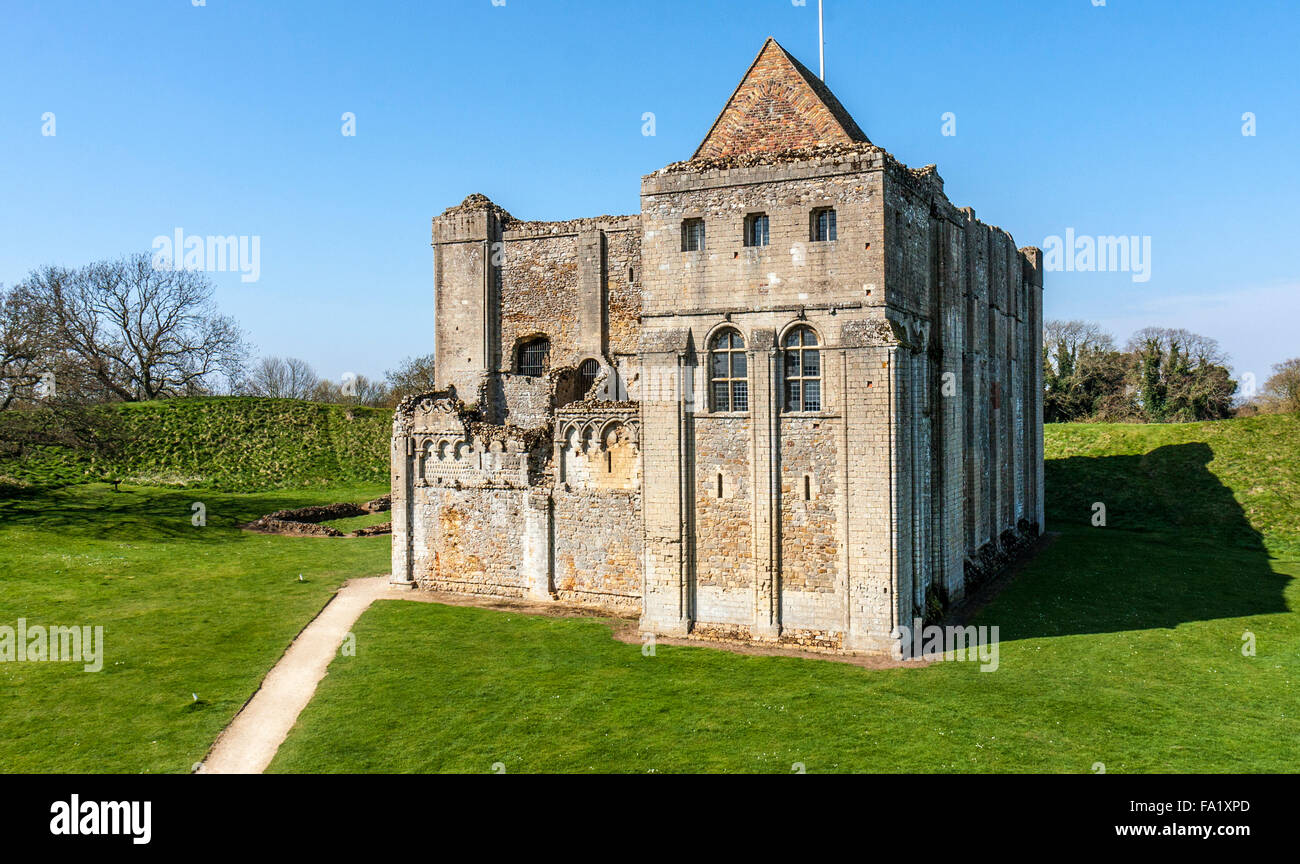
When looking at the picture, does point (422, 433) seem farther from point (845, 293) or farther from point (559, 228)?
point (845, 293)

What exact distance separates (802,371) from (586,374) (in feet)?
47.9

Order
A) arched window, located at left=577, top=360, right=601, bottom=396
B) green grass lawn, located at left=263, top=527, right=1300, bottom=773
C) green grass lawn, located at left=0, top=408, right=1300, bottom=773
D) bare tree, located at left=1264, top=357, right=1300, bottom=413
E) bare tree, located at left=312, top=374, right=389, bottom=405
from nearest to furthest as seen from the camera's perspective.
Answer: green grass lawn, located at left=263, top=527, right=1300, bottom=773 < green grass lawn, located at left=0, top=408, right=1300, bottom=773 < arched window, located at left=577, top=360, right=601, bottom=396 < bare tree, located at left=1264, top=357, right=1300, bottom=413 < bare tree, located at left=312, top=374, right=389, bottom=405

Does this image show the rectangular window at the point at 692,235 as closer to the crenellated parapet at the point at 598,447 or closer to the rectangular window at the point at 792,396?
the rectangular window at the point at 792,396

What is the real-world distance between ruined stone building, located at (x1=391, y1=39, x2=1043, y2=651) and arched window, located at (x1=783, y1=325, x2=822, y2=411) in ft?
0.15

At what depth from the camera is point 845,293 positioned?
19.4m

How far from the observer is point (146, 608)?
23609 millimetres

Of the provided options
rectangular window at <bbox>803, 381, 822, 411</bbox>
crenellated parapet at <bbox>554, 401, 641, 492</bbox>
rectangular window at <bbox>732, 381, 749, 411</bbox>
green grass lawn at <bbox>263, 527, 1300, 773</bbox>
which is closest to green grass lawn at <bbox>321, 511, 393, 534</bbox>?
green grass lawn at <bbox>263, 527, 1300, 773</bbox>

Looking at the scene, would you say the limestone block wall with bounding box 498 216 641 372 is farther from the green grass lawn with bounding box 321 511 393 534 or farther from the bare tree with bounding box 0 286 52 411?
the bare tree with bounding box 0 286 52 411

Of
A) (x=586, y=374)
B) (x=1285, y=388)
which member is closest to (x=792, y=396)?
(x=586, y=374)

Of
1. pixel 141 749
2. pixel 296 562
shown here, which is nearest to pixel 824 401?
pixel 141 749

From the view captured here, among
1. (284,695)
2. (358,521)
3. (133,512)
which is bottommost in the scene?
(284,695)

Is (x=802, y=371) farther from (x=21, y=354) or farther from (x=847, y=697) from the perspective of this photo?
A: (x=21, y=354)

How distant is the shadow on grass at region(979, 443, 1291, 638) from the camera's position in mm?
22703
